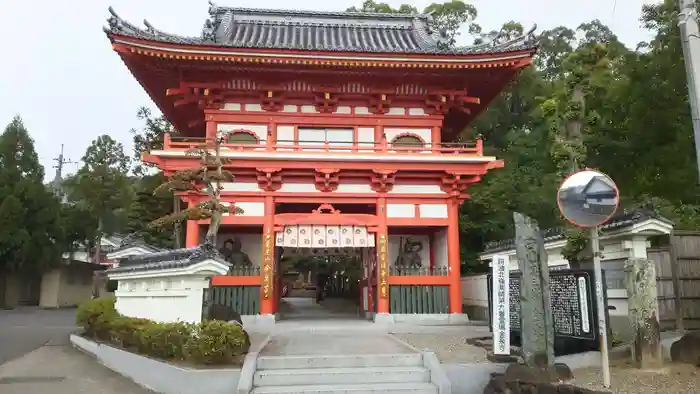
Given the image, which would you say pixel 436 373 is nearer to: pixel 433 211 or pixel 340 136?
pixel 433 211

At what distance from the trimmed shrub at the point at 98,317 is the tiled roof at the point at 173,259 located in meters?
1.24

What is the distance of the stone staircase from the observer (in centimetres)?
817

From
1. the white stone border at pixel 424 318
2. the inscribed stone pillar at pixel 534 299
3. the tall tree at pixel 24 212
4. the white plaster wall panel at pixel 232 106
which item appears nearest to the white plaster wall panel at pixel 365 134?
the white plaster wall panel at pixel 232 106

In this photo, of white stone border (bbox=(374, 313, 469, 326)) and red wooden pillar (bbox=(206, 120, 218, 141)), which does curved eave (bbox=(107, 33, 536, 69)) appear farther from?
white stone border (bbox=(374, 313, 469, 326))

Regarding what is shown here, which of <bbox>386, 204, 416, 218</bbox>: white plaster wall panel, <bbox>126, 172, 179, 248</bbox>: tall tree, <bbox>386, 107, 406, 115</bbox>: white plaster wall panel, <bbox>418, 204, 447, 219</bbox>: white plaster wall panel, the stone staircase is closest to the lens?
the stone staircase

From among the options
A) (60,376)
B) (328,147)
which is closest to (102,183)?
(328,147)

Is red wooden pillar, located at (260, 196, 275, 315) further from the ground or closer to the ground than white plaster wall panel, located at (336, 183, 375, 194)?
closer to the ground

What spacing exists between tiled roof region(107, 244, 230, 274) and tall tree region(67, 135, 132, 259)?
2281 cm

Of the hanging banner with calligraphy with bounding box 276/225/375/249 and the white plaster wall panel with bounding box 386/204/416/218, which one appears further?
the white plaster wall panel with bounding box 386/204/416/218

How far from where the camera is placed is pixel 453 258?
15719 mm

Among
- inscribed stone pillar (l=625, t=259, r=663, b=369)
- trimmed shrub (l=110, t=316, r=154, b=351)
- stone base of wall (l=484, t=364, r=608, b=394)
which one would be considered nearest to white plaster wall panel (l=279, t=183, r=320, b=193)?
trimmed shrub (l=110, t=316, r=154, b=351)

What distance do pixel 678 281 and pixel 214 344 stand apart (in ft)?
29.2

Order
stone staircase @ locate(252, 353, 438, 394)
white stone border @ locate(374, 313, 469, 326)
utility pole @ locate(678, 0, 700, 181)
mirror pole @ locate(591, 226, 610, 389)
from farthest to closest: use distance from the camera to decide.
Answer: white stone border @ locate(374, 313, 469, 326) → stone staircase @ locate(252, 353, 438, 394) → mirror pole @ locate(591, 226, 610, 389) → utility pole @ locate(678, 0, 700, 181)

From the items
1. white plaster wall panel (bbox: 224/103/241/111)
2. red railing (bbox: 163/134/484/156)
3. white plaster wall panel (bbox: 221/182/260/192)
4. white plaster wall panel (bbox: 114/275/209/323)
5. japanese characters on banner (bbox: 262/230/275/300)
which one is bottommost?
white plaster wall panel (bbox: 114/275/209/323)
